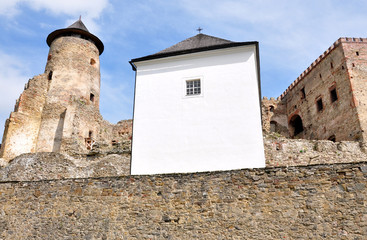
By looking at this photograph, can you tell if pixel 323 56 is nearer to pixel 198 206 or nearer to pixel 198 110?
pixel 198 110

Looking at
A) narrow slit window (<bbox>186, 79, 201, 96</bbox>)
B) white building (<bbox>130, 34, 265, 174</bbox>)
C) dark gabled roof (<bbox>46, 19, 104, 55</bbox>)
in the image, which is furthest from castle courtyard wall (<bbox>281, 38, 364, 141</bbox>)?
dark gabled roof (<bbox>46, 19, 104, 55</bbox>)

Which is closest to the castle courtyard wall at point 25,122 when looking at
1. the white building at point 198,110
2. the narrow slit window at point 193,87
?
the white building at point 198,110

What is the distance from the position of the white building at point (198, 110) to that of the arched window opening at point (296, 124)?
862 inches

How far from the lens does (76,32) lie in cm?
2908

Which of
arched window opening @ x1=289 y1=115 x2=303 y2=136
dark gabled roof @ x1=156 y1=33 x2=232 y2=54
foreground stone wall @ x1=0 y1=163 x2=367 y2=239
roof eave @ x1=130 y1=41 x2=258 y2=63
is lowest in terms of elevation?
foreground stone wall @ x1=0 y1=163 x2=367 y2=239

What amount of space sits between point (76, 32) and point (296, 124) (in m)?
25.0

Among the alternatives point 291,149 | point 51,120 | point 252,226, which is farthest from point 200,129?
point 51,120

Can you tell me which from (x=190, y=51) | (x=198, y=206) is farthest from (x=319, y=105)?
(x=198, y=206)

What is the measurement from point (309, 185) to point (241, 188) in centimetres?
174

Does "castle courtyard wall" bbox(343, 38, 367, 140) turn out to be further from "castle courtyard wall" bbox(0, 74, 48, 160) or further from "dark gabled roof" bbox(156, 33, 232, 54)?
"castle courtyard wall" bbox(0, 74, 48, 160)

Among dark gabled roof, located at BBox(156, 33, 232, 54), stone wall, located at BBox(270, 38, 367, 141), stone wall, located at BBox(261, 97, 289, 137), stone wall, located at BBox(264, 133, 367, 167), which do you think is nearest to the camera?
dark gabled roof, located at BBox(156, 33, 232, 54)

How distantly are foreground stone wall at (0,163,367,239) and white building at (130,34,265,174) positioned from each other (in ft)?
10.4

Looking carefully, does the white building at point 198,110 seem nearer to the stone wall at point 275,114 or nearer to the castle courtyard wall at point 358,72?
the castle courtyard wall at point 358,72

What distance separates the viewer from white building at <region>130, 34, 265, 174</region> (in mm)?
12062
